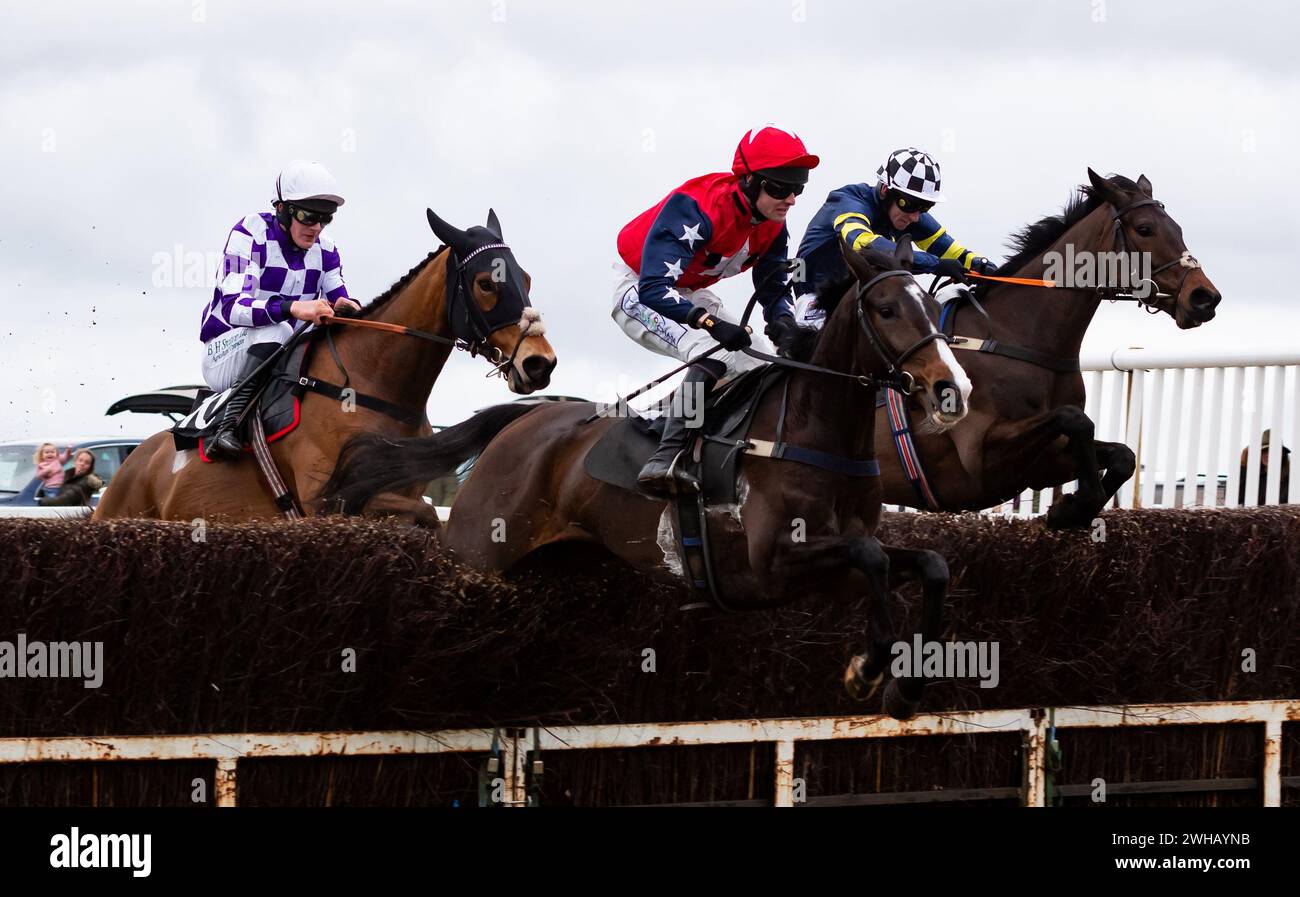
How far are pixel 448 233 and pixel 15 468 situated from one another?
786cm

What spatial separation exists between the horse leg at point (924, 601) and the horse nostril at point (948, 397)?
0.55 metres

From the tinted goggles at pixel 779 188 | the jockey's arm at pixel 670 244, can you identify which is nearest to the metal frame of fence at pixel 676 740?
the jockey's arm at pixel 670 244

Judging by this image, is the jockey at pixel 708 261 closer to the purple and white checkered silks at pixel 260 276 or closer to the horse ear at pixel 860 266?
the horse ear at pixel 860 266

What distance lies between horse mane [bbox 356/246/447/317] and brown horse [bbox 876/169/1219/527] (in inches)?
81.9

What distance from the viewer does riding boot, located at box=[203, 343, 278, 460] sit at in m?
7.42

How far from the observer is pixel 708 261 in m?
6.28

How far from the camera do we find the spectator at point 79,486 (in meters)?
11.1

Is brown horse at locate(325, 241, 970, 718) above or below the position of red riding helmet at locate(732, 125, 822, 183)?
below

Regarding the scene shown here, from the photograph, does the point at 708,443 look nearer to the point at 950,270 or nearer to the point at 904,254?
the point at 904,254

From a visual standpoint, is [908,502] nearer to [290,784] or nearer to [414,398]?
[414,398]

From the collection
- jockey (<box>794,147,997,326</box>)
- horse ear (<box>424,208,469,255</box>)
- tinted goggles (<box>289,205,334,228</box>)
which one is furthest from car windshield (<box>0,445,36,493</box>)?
jockey (<box>794,147,997,326</box>)

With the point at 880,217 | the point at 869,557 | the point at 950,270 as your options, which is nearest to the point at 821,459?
the point at 869,557

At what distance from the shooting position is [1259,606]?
7383 mm

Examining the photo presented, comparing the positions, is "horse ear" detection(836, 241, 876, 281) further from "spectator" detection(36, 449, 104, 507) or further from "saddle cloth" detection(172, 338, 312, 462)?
"spectator" detection(36, 449, 104, 507)
